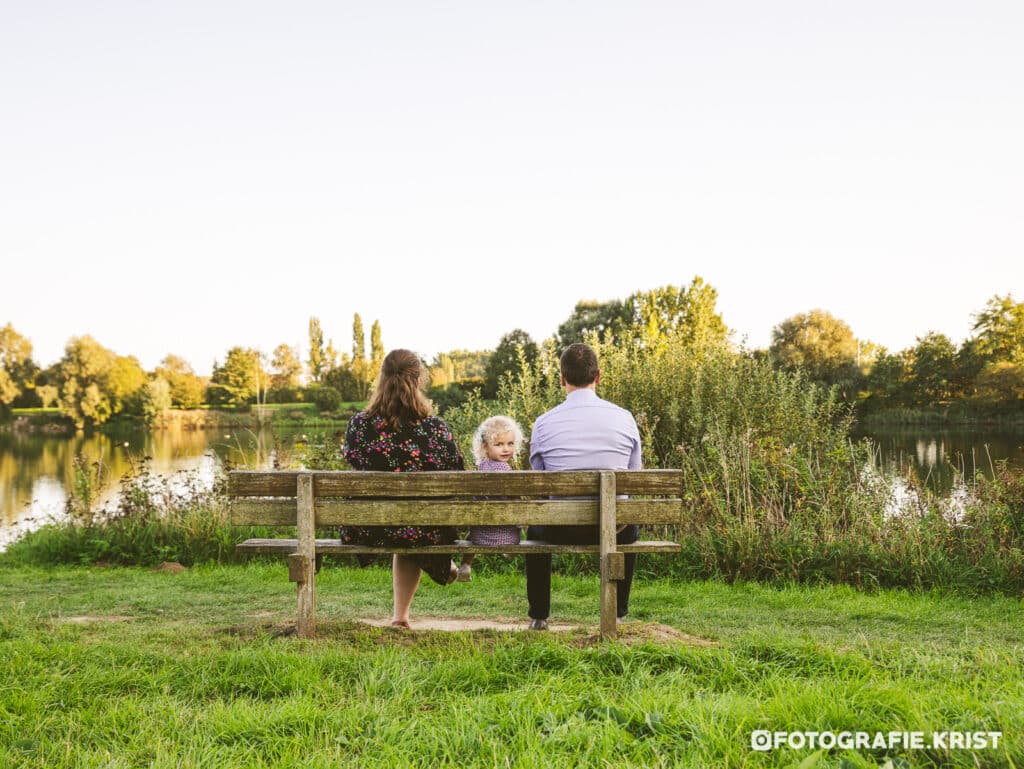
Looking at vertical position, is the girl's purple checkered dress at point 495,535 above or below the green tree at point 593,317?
below

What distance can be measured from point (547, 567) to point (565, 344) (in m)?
37.0

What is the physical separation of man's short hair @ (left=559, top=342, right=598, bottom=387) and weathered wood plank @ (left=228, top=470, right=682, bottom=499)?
0.69 metres

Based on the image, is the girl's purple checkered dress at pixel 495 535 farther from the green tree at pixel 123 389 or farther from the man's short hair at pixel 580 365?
the green tree at pixel 123 389

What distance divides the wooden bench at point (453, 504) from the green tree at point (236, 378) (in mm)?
56504

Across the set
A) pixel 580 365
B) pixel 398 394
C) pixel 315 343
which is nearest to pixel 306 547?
pixel 398 394

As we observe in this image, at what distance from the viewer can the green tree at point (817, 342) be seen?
4603 centimetres

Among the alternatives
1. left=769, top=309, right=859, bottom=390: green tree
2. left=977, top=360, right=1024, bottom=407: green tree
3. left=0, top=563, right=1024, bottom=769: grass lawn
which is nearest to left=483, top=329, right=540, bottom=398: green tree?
left=769, top=309, right=859, bottom=390: green tree

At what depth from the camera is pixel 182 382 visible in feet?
186

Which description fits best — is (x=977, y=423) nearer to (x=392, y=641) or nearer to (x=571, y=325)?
(x=571, y=325)

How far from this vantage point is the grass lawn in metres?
2.56

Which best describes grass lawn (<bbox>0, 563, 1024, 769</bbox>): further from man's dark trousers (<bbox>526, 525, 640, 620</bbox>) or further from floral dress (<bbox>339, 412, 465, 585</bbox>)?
floral dress (<bbox>339, 412, 465, 585</bbox>)

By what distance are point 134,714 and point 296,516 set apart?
148 centimetres

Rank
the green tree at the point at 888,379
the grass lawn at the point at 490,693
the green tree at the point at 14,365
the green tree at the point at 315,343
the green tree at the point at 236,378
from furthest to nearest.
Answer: the green tree at the point at 315,343 < the green tree at the point at 236,378 < the green tree at the point at 14,365 < the green tree at the point at 888,379 < the grass lawn at the point at 490,693

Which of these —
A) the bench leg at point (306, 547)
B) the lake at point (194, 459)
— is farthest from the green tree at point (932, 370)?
the bench leg at point (306, 547)
